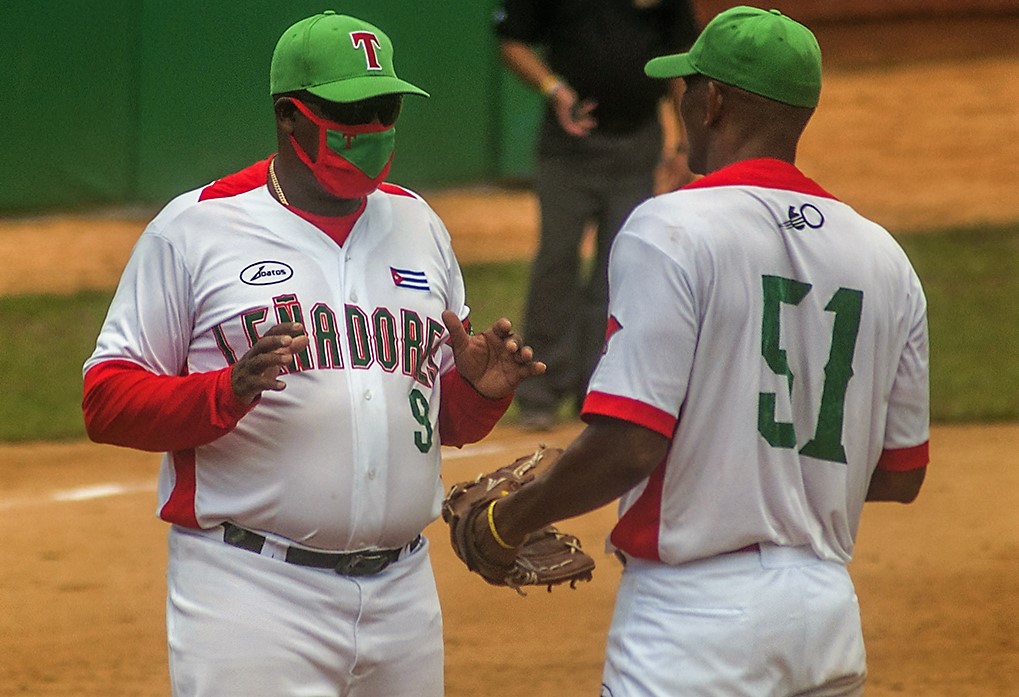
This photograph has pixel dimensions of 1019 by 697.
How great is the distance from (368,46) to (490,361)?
0.70 m

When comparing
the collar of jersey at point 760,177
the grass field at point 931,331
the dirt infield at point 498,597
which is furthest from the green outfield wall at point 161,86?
the collar of jersey at point 760,177

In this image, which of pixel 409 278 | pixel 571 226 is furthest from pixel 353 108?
pixel 571 226

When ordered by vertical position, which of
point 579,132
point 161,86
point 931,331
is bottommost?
point 931,331

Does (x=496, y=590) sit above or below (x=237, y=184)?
below

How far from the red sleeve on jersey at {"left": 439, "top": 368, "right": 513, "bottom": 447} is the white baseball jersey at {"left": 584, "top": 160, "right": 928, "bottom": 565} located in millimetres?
489

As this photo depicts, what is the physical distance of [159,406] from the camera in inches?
125

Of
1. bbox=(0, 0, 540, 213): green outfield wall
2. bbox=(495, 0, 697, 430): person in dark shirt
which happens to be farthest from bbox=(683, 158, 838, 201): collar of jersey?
bbox=(0, 0, 540, 213): green outfield wall

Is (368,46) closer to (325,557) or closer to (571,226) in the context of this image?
(325,557)

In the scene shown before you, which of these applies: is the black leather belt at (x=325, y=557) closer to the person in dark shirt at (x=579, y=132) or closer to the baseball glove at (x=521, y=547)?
the baseball glove at (x=521, y=547)

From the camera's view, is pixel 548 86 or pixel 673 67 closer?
pixel 673 67

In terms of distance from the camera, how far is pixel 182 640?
3258mm

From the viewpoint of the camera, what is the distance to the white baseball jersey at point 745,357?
299 cm

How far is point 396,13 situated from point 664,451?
11.2m

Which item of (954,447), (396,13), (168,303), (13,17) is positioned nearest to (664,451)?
(168,303)
